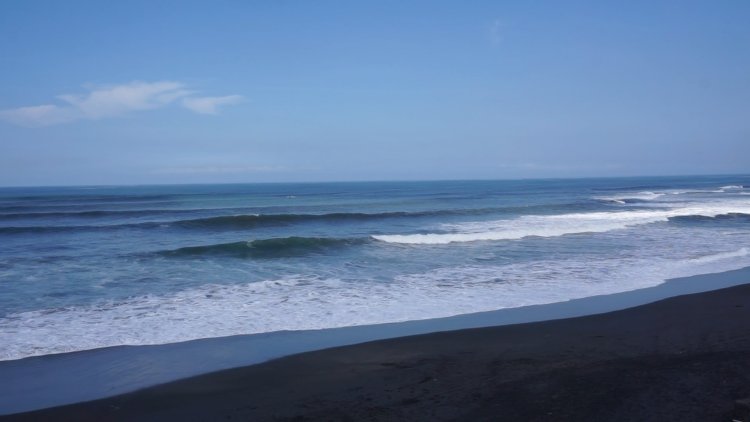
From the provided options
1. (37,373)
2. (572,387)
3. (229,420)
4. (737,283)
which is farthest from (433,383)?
(737,283)

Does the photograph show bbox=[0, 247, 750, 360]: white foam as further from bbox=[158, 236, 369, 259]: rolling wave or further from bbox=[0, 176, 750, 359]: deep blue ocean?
bbox=[158, 236, 369, 259]: rolling wave

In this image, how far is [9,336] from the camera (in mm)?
8367

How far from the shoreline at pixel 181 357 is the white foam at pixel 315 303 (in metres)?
0.36

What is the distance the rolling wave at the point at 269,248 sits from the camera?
1747cm

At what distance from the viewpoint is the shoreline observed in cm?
629

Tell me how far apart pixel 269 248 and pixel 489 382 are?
13.4 meters

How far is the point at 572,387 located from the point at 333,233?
58.1 ft

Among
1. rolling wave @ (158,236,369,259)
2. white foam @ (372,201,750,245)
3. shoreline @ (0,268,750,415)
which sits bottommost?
shoreline @ (0,268,750,415)

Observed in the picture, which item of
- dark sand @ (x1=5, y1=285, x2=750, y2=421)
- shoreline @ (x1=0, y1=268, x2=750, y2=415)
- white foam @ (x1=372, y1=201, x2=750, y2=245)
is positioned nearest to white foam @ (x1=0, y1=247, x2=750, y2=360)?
shoreline @ (x1=0, y1=268, x2=750, y2=415)

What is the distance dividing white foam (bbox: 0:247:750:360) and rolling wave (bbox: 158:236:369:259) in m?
4.85

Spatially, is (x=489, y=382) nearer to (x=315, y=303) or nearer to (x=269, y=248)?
(x=315, y=303)

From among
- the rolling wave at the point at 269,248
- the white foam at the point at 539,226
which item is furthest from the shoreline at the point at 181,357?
the white foam at the point at 539,226

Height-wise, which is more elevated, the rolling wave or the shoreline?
the rolling wave

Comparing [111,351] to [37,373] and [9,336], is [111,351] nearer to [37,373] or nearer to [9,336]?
[37,373]
